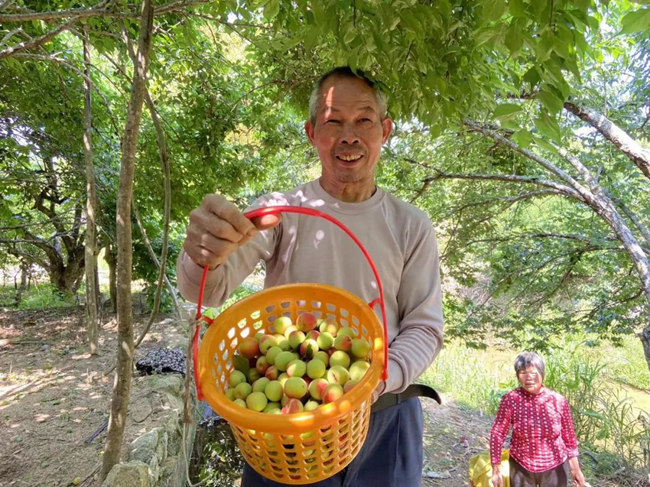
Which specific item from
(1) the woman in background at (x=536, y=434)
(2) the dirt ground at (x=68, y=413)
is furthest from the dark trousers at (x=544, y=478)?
(2) the dirt ground at (x=68, y=413)

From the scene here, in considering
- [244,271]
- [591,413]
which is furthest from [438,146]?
[244,271]

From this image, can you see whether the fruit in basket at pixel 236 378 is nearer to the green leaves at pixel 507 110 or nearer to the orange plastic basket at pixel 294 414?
the orange plastic basket at pixel 294 414

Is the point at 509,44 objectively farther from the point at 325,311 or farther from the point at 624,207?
the point at 624,207

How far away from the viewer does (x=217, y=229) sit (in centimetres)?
94

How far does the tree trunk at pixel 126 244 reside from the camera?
4.18ft

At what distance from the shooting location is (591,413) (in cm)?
468

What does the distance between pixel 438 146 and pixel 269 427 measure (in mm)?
5120

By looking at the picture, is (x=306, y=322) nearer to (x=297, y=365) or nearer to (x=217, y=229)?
(x=297, y=365)

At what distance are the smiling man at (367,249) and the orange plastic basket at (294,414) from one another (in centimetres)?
13

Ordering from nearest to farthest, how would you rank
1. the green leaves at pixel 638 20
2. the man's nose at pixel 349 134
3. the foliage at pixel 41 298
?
the green leaves at pixel 638 20 → the man's nose at pixel 349 134 → the foliage at pixel 41 298

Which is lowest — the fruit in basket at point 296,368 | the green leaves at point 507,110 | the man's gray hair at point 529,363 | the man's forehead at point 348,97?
the man's gray hair at point 529,363

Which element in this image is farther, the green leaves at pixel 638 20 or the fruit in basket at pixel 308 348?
the fruit in basket at pixel 308 348

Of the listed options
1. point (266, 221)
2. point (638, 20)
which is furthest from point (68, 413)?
point (638, 20)

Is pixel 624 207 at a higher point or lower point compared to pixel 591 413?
higher
